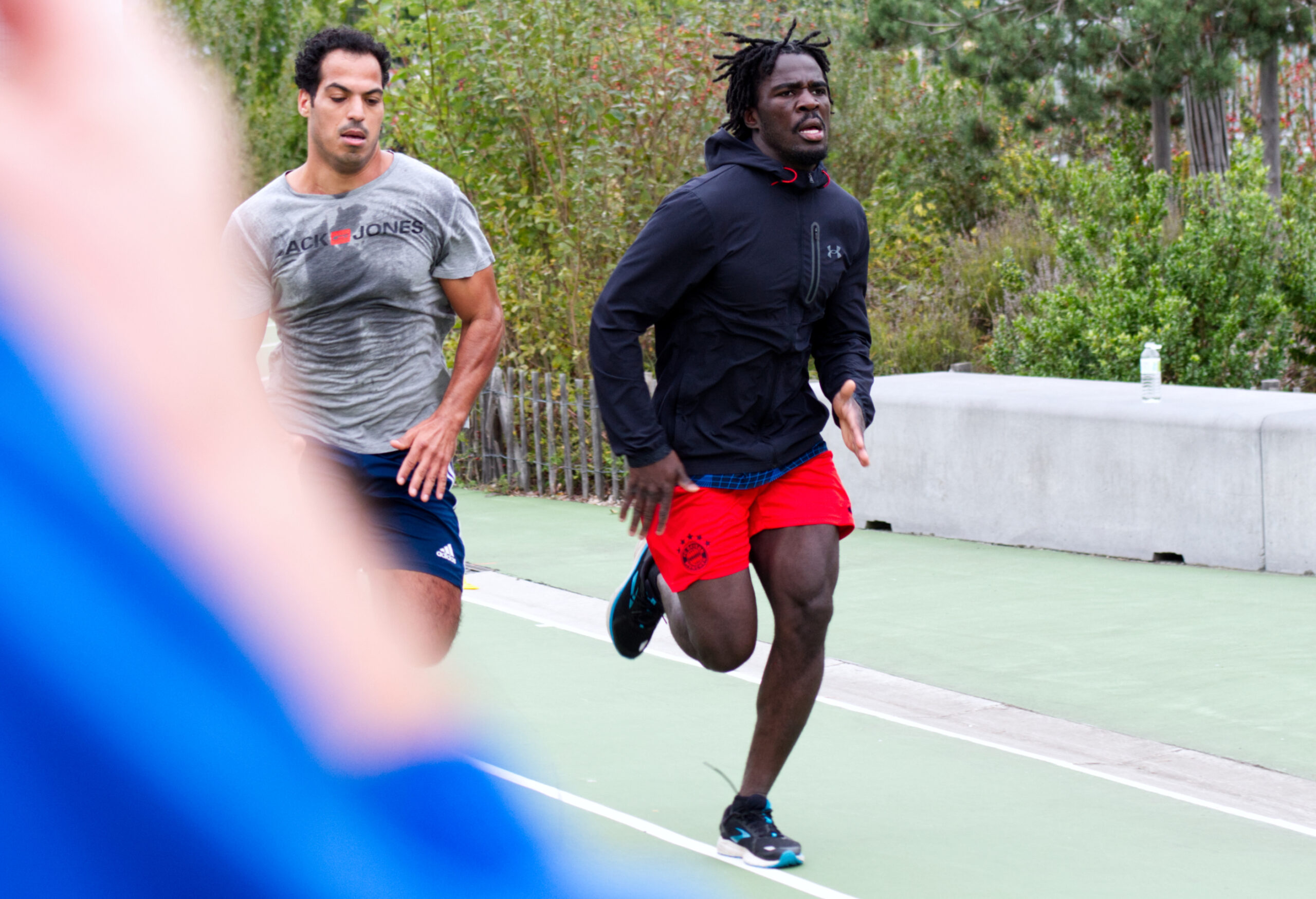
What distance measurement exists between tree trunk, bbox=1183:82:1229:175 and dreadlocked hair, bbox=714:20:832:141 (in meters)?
12.0

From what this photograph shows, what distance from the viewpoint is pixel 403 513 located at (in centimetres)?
441

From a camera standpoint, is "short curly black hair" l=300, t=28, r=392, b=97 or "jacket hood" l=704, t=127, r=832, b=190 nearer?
"jacket hood" l=704, t=127, r=832, b=190

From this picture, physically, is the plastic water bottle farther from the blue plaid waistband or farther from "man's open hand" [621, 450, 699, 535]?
"man's open hand" [621, 450, 699, 535]

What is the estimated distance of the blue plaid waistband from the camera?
4348 mm

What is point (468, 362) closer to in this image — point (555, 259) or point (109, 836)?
point (109, 836)

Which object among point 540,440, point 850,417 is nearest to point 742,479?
point 850,417

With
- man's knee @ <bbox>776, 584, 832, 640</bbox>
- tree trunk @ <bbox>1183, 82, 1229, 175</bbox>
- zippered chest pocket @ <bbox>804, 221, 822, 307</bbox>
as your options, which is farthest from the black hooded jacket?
tree trunk @ <bbox>1183, 82, 1229, 175</bbox>

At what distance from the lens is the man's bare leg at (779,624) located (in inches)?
169

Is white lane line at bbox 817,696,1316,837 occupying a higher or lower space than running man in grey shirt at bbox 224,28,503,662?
lower

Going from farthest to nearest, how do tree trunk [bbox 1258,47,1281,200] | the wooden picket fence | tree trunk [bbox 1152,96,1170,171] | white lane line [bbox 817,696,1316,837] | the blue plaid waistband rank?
tree trunk [bbox 1152,96,1170,171]
tree trunk [bbox 1258,47,1281,200]
the wooden picket fence
white lane line [bbox 817,696,1316,837]
the blue plaid waistband

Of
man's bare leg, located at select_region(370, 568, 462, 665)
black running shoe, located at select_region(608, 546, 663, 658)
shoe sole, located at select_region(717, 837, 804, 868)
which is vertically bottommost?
shoe sole, located at select_region(717, 837, 804, 868)

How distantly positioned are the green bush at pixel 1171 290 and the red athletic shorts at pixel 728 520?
6.65 metres

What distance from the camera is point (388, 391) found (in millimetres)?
4500

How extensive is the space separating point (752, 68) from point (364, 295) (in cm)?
120
